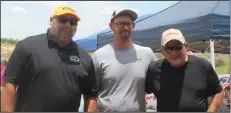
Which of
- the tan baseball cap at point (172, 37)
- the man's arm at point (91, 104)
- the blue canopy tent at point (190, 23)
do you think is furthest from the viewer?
the blue canopy tent at point (190, 23)

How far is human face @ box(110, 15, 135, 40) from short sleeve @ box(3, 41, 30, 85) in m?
0.67

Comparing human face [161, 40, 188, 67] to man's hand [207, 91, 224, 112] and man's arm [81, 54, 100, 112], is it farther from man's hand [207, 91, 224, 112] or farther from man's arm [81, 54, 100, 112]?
man's arm [81, 54, 100, 112]

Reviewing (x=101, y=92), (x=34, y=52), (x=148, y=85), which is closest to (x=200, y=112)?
(x=148, y=85)

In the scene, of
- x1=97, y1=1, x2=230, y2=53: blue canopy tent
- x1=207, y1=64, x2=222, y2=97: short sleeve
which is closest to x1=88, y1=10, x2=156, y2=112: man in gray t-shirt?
x1=207, y1=64, x2=222, y2=97: short sleeve

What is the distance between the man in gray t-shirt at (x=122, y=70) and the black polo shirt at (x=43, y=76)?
210mm

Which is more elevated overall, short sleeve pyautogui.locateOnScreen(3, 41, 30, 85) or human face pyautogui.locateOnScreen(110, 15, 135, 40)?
human face pyautogui.locateOnScreen(110, 15, 135, 40)

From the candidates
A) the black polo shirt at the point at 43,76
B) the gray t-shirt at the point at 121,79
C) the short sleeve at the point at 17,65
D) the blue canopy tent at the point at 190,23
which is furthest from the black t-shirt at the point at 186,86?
the blue canopy tent at the point at 190,23

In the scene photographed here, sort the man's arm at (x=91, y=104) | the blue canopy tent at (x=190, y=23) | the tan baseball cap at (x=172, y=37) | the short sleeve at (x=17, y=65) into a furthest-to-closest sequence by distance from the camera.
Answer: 1. the blue canopy tent at (x=190, y=23)
2. the man's arm at (x=91, y=104)
3. the tan baseball cap at (x=172, y=37)
4. the short sleeve at (x=17, y=65)

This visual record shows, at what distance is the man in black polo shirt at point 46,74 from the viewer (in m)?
1.98

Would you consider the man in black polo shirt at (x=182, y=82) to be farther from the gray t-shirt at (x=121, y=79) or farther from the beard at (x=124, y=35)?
the beard at (x=124, y=35)

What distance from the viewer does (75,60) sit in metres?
2.10

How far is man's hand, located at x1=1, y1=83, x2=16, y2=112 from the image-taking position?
1.99 meters

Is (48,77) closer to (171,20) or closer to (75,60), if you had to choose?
(75,60)

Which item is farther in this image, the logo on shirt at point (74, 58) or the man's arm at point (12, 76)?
the logo on shirt at point (74, 58)
